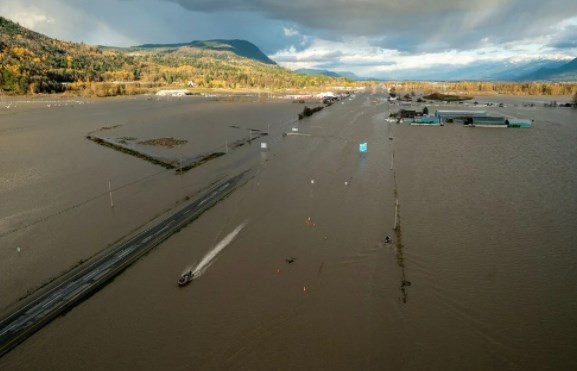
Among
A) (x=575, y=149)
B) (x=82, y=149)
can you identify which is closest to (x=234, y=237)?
(x=82, y=149)

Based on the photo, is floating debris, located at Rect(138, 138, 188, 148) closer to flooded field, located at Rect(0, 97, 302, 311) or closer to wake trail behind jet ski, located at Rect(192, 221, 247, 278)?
flooded field, located at Rect(0, 97, 302, 311)

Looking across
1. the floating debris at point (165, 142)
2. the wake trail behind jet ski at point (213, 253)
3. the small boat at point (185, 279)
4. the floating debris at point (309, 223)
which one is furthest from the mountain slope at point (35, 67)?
the small boat at point (185, 279)

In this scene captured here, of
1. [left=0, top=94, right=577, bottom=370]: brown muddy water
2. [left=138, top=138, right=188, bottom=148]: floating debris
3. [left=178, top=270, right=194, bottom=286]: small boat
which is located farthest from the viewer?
[left=138, top=138, right=188, bottom=148]: floating debris

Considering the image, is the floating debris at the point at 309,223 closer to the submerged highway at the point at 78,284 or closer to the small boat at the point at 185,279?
the submerged highway at the point at 78,284

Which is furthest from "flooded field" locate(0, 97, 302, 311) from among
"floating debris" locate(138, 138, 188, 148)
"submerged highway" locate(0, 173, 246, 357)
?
"floating debris" locate(138, 138, 188, 148)

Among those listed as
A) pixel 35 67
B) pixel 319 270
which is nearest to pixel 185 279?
pixel 319 270

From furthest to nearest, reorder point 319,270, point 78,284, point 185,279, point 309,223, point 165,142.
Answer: point 165,142
point 309,223
point 319,270
point 185,279
point 78,284

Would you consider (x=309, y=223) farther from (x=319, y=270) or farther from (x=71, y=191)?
(x=71, y=191)
